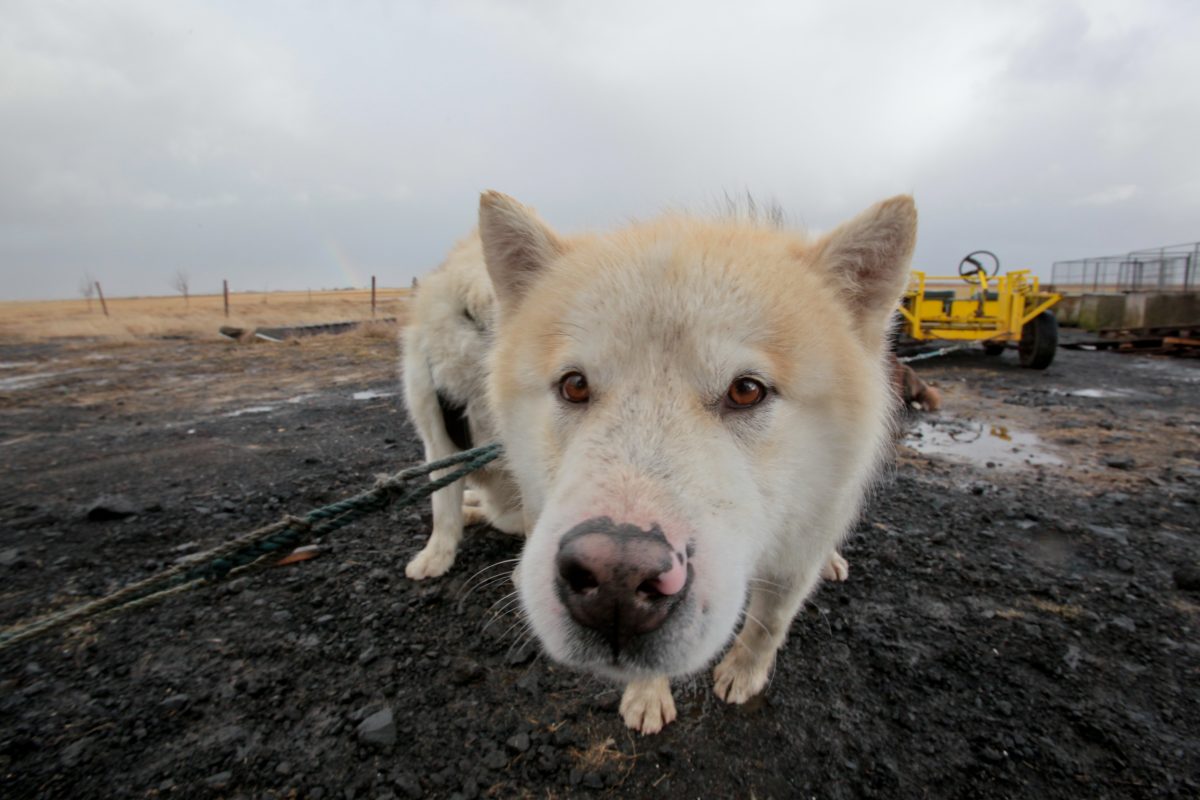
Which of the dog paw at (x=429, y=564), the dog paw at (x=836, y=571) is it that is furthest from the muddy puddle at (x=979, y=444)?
the dog paw at (x=429, y=564)

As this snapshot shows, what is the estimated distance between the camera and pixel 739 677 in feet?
7.66

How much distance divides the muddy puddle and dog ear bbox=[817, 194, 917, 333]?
401 cm

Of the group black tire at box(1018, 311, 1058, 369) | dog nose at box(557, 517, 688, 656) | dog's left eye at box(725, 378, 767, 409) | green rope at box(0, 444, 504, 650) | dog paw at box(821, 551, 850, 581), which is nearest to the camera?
dog nose at box(557, 517, 688, 656)

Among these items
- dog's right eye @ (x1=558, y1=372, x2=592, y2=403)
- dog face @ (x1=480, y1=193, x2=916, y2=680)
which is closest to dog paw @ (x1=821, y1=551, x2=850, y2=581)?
dog face @ (x1=480, y1=193, x2=916, y2=680)

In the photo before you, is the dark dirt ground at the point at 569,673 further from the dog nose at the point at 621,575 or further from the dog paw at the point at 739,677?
the dog nose at the point at 621,575

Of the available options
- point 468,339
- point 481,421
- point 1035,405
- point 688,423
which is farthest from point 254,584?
point 1035,405

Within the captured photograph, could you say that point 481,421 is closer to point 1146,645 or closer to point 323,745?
point 323,745

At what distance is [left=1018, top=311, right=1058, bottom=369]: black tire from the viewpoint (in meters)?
10.5

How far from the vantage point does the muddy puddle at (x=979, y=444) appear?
204 inches

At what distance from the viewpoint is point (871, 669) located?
2.45 m

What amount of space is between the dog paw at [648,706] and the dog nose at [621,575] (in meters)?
1.09

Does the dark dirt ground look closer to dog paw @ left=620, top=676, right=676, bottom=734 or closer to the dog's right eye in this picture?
dog paw @ left=620, top=676, right=676, bottom=734

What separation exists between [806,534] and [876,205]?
3.92 ft

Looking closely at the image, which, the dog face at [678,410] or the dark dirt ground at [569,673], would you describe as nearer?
the dog face at [678,410]
